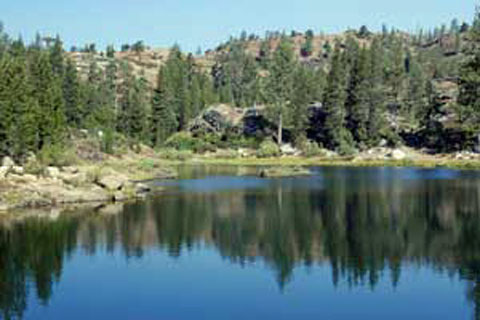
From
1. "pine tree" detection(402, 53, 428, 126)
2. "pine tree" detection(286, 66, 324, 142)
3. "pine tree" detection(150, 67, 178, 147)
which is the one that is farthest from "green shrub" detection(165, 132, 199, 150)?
"pine tree" detection(402, 53, 428, 126)

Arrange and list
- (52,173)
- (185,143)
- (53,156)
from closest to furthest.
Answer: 1. (52,173)
2. (53,156)
3. (185,143)

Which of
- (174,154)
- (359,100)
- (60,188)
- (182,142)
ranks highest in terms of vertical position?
(359,100)

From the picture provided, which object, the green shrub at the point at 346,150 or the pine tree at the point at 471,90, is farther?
the green shrub at the point at 346,150

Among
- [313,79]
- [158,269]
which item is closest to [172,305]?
[158,269]

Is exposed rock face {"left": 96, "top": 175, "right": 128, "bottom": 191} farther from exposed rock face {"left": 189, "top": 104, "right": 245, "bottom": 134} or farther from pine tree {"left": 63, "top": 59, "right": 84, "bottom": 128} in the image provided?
exposed rock face {"left": 189, "top": 104, "right": 245, "bottom": 134}

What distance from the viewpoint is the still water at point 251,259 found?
108 feet

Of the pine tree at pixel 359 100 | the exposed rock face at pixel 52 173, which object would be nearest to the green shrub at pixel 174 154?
the pine tree at pixel 359 100

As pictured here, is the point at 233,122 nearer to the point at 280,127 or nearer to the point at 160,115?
the point at 280,127

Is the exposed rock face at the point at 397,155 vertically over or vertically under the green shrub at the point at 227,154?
under

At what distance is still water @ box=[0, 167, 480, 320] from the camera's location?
33.0 metres

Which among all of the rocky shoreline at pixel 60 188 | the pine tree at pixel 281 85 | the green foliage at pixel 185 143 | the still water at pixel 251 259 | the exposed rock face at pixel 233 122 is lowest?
the still water at pixel 251 259

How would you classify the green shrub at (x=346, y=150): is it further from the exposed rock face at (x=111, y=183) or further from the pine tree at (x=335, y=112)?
the exposed rock face at (x=111, y=183)

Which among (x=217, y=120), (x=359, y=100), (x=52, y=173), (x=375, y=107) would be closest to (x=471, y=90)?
(x=375, y=107)

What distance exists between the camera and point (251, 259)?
4381 centimetres
